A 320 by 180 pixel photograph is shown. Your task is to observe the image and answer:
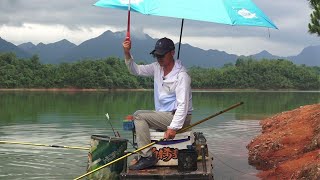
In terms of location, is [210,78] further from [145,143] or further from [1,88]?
[145,143]

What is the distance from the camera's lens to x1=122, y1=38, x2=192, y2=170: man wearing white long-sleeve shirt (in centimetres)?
687

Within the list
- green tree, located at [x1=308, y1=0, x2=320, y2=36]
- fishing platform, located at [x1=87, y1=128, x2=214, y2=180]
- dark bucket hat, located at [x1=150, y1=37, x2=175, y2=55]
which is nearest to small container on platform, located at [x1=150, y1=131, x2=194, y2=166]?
fishing platform, located at [x1=87, y1=128, x2=214, y2=180]

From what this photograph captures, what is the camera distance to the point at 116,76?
102m

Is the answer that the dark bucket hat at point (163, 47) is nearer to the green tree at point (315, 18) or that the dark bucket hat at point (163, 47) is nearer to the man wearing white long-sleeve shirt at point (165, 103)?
the man wearing white long-sleeve shirt at point (165, 103)

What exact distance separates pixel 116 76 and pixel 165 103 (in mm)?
95758

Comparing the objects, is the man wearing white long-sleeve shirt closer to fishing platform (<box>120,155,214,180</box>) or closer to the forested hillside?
fishing platform (<box>120,155,214,180</box>)

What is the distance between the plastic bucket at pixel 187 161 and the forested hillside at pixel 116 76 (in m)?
78.1

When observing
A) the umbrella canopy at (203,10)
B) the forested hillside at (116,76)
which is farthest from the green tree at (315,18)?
the forested hillside at (116,76)

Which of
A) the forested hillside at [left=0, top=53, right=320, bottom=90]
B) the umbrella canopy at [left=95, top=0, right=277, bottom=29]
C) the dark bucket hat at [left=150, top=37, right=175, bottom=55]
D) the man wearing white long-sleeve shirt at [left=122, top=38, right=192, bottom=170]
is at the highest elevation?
the umbrella canopy at [left=95, top=0, right=277, bottom=29]

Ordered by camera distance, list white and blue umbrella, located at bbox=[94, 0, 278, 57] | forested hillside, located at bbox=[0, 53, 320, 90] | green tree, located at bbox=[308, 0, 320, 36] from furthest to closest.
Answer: forested hillside, located at bbox=[0, 53, 320, 90], green tree, located at bbox=[308, 0, 320, 36], white and blue umbrella, located at bbox=[94, 0, 278, 57]

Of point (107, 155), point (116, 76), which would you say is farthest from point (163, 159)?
point (116, 76)

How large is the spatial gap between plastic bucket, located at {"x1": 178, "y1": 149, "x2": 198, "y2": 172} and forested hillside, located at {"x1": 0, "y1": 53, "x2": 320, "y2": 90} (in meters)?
78.1

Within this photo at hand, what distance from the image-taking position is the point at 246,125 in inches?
1001

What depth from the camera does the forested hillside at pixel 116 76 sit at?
299 feet
